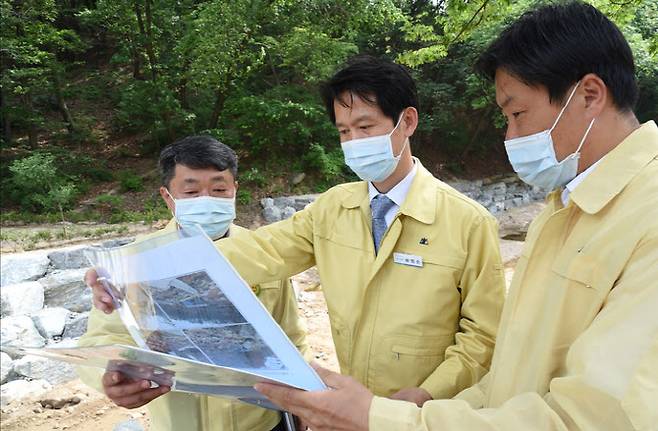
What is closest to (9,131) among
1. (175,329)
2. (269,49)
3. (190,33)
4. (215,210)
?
(190,33)

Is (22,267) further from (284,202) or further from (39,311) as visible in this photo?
(284,202)

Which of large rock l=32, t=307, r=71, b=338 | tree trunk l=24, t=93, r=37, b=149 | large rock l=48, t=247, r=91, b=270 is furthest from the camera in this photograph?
tree trunk l=24, t=93, r=37, b=149

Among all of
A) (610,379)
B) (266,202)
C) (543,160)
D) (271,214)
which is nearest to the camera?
(610,379)

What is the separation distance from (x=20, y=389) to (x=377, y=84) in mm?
4088

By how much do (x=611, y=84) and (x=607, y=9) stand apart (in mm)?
4217

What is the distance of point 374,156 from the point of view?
5.39ft

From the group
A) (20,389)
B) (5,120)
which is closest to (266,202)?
(20,389)

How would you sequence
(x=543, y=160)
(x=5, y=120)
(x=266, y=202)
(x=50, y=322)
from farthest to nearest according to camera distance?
(x=5, y=120) → (x=266, y=202) → (x=50, y=322) → (x=543, y=160)

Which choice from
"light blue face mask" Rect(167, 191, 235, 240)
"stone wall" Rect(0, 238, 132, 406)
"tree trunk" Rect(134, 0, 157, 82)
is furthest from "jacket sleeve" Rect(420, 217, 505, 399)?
"tree trunk" Rect(134, 0, 157, 82)

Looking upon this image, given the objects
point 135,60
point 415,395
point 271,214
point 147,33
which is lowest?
point 271,214

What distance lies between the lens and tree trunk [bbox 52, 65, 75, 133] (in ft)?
35.5

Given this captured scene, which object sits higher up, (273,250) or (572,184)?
(572,184)

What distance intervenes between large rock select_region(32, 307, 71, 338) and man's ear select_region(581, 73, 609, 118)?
17.4ft

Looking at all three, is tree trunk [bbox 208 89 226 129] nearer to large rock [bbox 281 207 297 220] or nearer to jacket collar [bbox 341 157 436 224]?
large rock [bbox 281 207 297 220]
